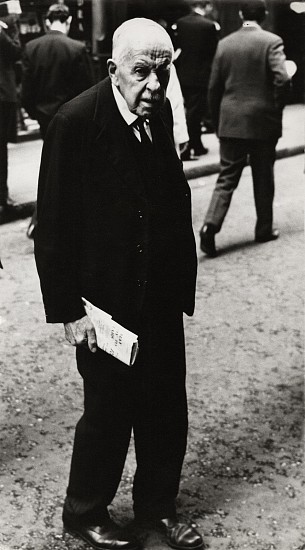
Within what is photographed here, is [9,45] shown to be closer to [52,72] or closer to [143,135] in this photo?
[52,72]

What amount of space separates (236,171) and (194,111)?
4.30 meters

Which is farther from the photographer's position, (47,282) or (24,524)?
(24,524)

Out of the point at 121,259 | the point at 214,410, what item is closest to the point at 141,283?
the point at 121,259

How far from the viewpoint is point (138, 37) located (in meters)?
2.76

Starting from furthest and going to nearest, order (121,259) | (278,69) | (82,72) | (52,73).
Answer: (82,72) < (52,73) < (278,69) < (121,259)

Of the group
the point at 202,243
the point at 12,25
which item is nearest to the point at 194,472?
the point at 202,243

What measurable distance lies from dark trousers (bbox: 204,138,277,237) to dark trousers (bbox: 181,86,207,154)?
402 cm

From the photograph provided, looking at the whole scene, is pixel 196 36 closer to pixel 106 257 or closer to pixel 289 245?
pixel 289 245

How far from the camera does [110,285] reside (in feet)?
9.94

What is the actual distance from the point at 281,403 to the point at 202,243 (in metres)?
2.92

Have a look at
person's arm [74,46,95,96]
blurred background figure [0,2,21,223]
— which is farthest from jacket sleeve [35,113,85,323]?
blurred background figure [0,2,21,223]

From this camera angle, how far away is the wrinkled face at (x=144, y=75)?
9.13 feet

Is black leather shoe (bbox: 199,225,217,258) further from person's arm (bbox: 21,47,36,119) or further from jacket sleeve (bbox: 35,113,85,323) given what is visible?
jacket sleeve (bbox: 35,113,85,323)

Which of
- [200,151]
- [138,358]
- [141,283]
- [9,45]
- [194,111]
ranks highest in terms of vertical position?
[141,283]
